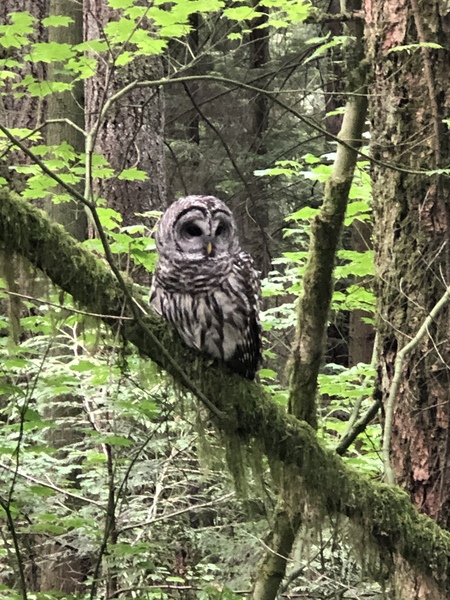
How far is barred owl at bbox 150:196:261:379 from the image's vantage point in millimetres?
3338

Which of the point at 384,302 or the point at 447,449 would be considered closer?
the point at 447,449

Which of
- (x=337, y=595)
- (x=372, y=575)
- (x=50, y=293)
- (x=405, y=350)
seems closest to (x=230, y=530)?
(x=337, y=595)

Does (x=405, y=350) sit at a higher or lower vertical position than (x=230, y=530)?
higher

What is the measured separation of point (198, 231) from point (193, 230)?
30 mm

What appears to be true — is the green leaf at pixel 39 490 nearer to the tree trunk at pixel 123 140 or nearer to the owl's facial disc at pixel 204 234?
the owl's facial disc at pixel 204 234

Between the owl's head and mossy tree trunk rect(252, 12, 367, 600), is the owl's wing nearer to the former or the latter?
the owl's head

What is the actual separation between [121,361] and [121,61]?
1.59 meters

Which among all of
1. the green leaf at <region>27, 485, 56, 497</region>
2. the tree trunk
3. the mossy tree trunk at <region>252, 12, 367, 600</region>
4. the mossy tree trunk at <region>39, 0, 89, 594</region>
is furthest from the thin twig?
the tree trunk

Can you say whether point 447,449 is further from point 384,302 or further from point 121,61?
point 121,61

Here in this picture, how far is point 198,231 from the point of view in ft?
11.2

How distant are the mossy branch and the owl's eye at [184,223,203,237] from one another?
56 centimetres

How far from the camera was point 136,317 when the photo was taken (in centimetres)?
263

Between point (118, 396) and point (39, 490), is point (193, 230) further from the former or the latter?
point (39, 490)

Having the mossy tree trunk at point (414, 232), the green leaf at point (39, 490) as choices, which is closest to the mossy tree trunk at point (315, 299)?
the mossy tree trunk at point (414, 232)
